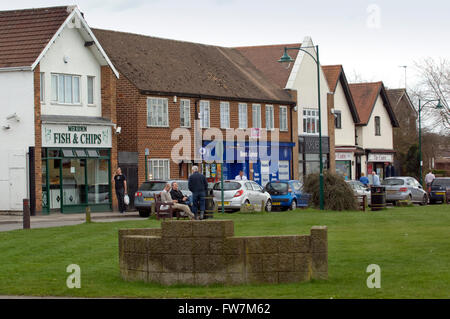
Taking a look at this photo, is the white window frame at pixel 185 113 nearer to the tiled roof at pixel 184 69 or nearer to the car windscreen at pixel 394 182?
the tiled roof at pixel 184 69

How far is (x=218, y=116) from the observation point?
48.5m

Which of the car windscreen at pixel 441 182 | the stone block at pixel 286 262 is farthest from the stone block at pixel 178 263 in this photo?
the car windscreen at pixel 441 182

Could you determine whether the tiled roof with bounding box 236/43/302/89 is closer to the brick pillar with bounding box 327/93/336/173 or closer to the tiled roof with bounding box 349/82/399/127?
the brick pillar with bounding box 327/93/336/173

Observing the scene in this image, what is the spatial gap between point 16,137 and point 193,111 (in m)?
11.9

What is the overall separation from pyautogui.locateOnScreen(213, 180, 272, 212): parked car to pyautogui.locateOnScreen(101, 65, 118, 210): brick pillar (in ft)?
19.1

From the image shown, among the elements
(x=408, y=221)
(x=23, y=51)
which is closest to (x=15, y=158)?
(x=23, y=51)

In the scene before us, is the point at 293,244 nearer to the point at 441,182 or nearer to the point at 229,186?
the point at 229,186

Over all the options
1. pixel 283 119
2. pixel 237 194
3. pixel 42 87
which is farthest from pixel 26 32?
pixel 283 119

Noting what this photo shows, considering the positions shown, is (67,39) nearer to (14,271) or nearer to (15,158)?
(15,158)

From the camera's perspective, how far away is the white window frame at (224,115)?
160 ft

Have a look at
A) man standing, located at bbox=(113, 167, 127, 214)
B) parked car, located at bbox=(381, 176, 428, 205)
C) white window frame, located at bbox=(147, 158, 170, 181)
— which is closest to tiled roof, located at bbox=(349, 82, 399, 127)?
parked car, located at bbox=(381, 176, 428, 205)

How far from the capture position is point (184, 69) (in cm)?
4816

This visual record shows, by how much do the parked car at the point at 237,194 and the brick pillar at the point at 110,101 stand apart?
5.83m

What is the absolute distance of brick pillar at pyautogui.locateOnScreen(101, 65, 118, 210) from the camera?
4103 cm
